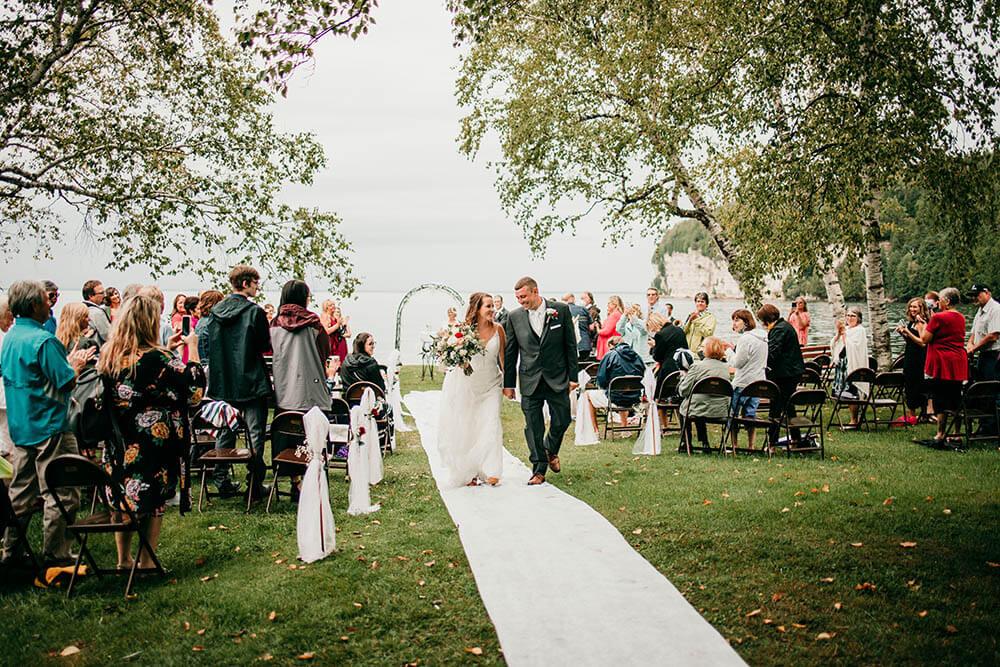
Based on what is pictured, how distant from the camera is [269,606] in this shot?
502cm

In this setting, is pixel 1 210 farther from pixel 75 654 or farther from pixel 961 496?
pixel 961 496

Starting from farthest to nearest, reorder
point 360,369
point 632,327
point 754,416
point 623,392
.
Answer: point 632,327 → point 623,392 → point 360,369 → point 754,416

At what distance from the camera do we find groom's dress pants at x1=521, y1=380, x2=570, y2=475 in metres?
8.30

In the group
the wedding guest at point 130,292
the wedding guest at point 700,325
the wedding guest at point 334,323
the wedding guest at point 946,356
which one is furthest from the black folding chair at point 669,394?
the wedding guest at point 130,292

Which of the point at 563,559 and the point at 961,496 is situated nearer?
the point at 563,559

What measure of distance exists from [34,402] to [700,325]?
1071 cm

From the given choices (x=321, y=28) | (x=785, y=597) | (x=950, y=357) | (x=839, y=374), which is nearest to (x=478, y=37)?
(x=321, y=28)

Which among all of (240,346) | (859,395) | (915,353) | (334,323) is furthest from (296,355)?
(859,395)

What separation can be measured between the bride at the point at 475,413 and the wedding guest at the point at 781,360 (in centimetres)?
414

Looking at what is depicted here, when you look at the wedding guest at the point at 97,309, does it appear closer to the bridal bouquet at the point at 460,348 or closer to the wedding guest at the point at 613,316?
the bridal bouquet at the point at 460,348

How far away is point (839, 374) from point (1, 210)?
15.7 metres

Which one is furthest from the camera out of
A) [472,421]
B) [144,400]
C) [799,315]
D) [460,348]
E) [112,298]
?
[799,315]

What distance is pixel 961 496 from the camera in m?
7.39

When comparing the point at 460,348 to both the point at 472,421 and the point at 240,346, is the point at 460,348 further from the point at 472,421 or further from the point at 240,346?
the point at 240,346
